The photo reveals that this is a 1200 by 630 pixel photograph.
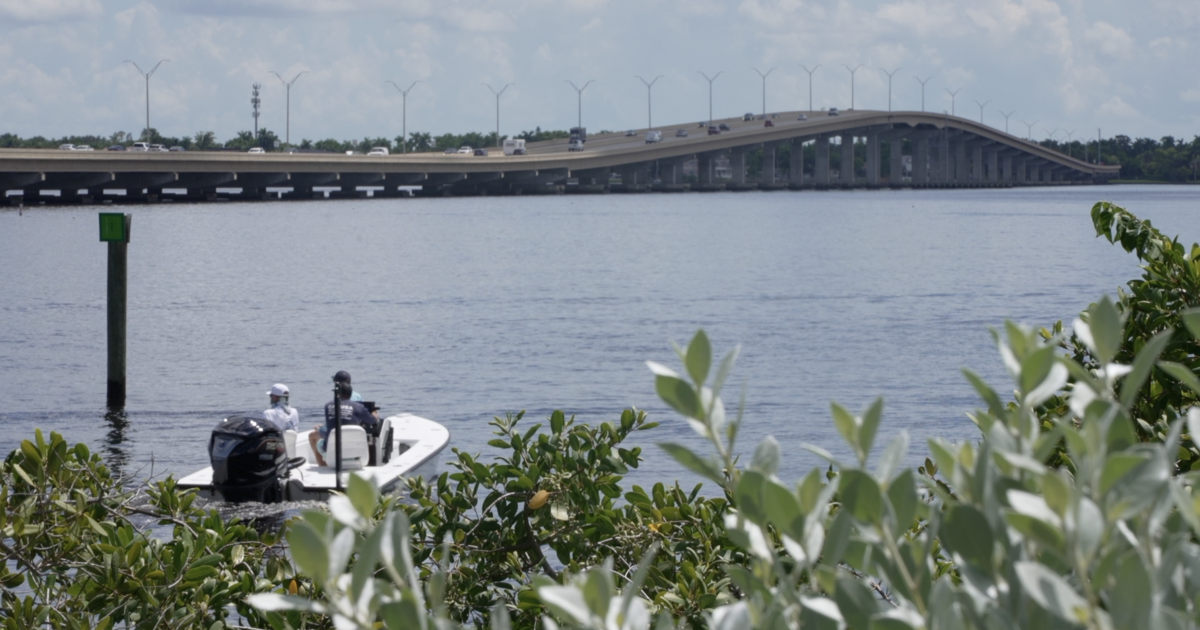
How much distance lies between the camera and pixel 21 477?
5.15 m

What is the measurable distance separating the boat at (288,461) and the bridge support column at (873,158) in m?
146

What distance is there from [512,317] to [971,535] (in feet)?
144

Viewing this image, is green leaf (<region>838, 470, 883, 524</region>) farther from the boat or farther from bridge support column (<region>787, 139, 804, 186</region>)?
bridge support column (<region>787, 139, 804, 186</region>)

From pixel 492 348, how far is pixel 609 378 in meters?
6.67

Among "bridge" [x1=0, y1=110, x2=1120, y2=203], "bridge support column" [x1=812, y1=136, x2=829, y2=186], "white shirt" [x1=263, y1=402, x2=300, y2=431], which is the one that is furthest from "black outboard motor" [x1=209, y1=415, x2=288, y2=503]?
"bridge support column" [x1=812, y1=136, x2=829, y2=186]

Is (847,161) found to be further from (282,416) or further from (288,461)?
(288,461)

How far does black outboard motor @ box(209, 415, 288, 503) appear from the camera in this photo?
580 inches

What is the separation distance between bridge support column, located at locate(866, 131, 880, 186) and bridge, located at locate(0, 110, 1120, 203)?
264 mm

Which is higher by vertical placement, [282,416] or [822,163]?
[822,163]

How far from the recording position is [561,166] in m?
131

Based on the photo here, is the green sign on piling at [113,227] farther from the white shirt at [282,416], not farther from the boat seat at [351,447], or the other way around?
the boat seat at [351,447]

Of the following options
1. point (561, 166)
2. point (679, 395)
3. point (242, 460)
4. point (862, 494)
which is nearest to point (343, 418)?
point (242, 460)

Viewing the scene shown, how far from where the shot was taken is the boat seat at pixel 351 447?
637 inches

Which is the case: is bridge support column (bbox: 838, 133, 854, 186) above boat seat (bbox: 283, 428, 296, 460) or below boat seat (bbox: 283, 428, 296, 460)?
above
